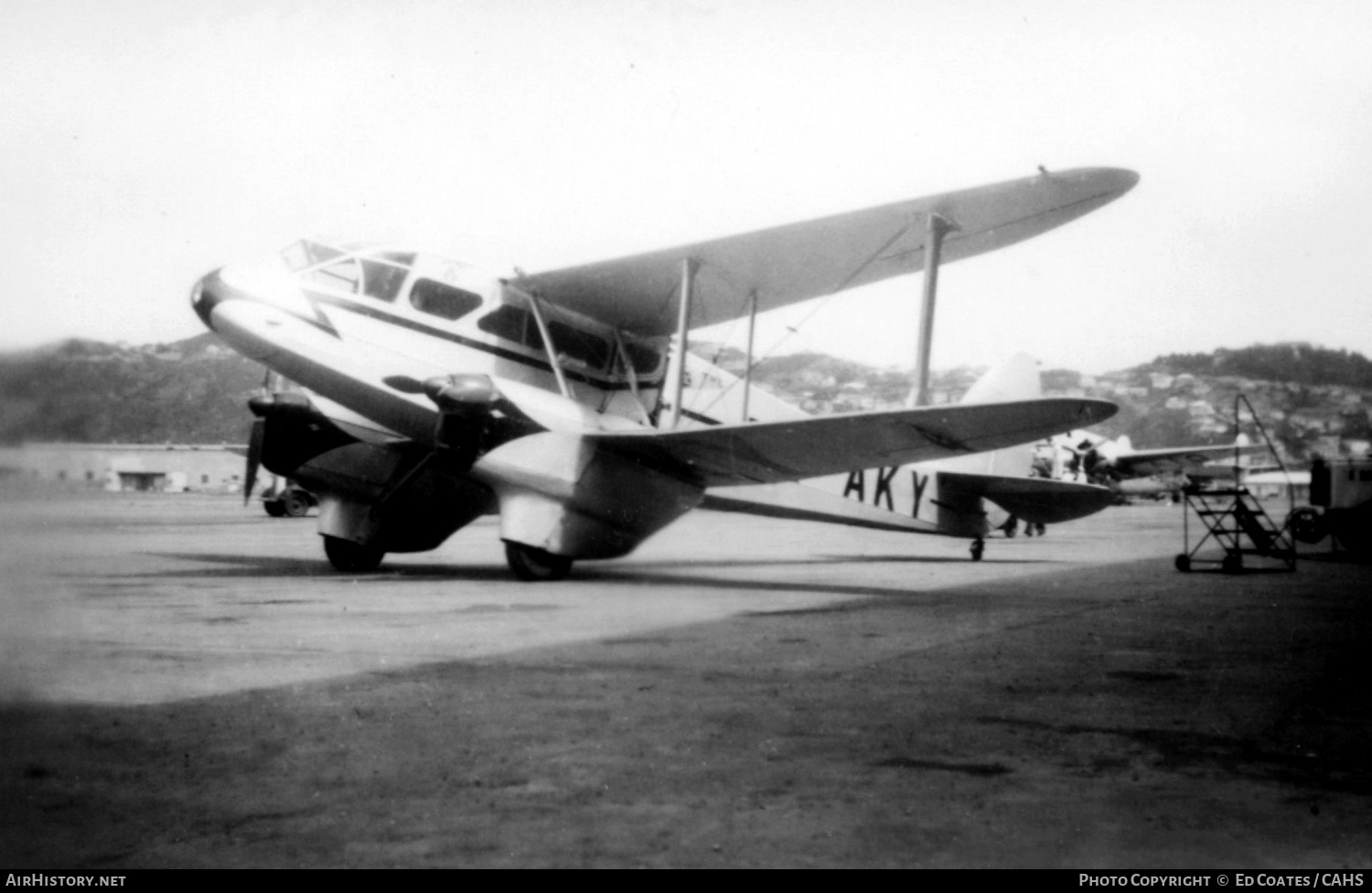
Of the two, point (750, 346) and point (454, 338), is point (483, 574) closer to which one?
point (454, 338)

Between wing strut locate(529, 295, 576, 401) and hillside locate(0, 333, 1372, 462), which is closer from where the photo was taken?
hillside locate(0, 333, 1372, 462)

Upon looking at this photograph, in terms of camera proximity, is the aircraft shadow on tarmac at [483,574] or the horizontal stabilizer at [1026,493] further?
the horizontal stabilizer at [1026,493]

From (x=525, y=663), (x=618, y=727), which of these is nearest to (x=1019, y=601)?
(x=525, y=663)

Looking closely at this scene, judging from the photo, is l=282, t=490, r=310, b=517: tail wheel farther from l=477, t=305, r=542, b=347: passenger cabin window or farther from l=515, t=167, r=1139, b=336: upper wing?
l=477, t=305, r=542, b=347: passenger cabin window

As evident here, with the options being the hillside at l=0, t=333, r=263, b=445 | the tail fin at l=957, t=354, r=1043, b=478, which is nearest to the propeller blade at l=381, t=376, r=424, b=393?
the hillside at l=0, t=333, r=263, b=445

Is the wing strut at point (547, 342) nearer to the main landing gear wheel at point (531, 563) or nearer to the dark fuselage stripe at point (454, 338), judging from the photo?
the dark fuselage stripe at point (454, 338)

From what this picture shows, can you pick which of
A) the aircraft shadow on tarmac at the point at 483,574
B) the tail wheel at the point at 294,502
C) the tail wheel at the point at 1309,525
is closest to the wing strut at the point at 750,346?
the aircraft shadow on tarmac at the point at 483,574

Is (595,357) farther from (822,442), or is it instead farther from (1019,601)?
(1019,601)
